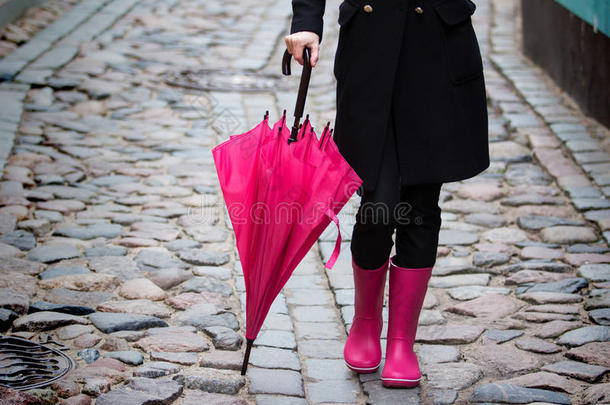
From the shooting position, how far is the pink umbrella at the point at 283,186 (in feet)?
9.22

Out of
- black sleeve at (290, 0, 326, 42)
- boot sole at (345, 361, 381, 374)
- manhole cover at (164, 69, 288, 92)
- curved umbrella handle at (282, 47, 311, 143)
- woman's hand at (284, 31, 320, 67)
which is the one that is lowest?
manhole cover at (164, 69, 288, 92)

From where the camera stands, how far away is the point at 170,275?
13.4 feet

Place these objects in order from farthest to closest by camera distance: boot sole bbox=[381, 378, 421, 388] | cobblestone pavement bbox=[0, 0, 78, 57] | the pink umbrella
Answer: cobblestone pavement bbox=[0, 0, 78, 57], boot sole bbox=[381, 378, 421, 388], the pink umbrella

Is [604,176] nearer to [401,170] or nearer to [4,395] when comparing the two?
[401,170]

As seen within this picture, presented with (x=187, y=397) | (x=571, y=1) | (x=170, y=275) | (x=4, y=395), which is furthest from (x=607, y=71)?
(x=4, y=395)

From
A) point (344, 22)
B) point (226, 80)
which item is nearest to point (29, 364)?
point (344, 22)

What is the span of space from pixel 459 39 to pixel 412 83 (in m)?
0.22

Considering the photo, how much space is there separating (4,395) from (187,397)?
618 millimetres

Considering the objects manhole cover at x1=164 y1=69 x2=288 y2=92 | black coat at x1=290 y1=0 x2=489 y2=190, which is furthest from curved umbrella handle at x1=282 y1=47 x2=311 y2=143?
manhole cover at x1=164 y1=69 x2=288 y2=92

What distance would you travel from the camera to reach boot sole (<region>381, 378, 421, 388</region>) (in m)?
3.13

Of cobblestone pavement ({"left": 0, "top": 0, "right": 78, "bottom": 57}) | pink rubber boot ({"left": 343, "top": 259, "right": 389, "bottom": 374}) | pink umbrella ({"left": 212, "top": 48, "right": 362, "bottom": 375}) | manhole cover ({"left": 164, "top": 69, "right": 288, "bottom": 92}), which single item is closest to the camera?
pink umbrella ({"left": 212, "top": 48, "right": 362, "bottom": 375})

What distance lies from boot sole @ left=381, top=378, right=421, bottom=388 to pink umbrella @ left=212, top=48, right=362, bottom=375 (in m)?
0.58

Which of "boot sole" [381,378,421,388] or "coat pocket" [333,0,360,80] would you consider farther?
"boot sole" [381,378,421,388]

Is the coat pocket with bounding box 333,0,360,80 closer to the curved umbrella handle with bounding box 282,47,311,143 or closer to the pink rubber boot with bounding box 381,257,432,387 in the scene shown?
the curved umbrella handle with bounding box 282,47,311,143
